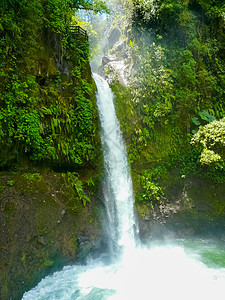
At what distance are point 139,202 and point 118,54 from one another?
10.7 m

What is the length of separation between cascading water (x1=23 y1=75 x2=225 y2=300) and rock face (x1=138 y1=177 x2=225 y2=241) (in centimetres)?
50

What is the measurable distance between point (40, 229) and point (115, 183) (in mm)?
3501

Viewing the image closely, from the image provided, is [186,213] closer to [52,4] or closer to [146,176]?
[146,176]

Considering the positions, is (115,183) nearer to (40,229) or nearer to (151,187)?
(151,187)

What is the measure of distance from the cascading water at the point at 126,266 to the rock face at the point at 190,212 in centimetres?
50

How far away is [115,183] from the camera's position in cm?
886

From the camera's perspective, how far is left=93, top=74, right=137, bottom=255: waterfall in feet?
26.9

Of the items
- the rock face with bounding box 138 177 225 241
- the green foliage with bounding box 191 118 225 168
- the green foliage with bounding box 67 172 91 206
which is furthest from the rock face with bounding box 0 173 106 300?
the green foliage with bounding box 191 118 225 168

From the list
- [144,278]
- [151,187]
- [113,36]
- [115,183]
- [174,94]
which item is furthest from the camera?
[113,36]

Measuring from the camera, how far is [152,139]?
411 inches

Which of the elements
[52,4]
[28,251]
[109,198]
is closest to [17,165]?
[28,251]

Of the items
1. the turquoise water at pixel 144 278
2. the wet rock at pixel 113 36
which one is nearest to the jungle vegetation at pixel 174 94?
the turquoise water at pixel 144 278

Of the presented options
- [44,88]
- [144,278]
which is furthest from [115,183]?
[44,88]

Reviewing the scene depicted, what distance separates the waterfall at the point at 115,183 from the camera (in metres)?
8.20
